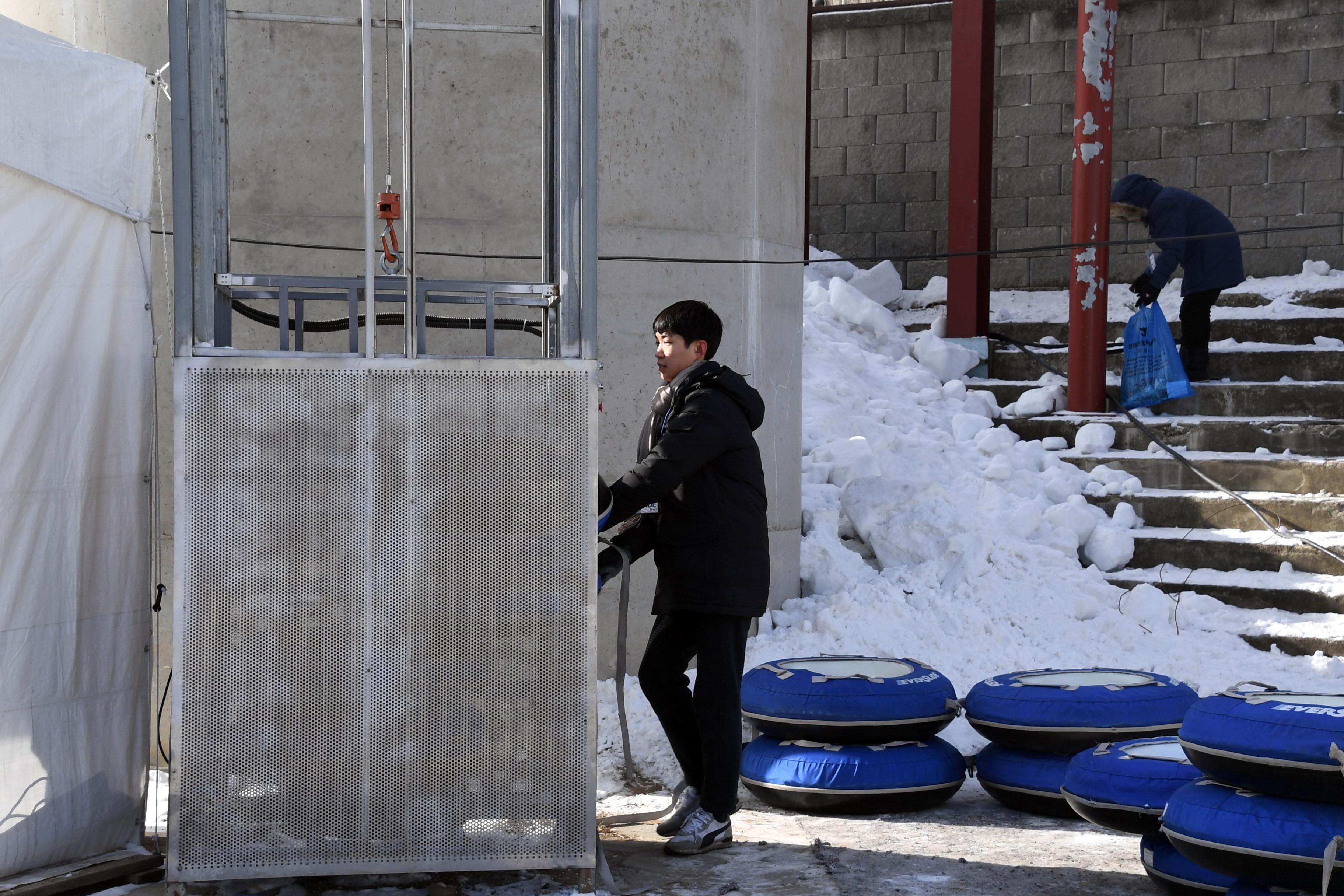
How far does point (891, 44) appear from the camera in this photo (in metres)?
12.2

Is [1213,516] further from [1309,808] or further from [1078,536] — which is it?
[1309,808]

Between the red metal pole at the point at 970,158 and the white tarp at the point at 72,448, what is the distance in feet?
23.1

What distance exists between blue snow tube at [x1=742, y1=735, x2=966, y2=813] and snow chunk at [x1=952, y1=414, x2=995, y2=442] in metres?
3.91

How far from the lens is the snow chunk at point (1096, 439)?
27.5 feet

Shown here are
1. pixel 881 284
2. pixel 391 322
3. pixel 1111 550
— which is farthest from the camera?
pixel 881 284

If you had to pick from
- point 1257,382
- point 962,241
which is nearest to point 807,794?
point 1257,382

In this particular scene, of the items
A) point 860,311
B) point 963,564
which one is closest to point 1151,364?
point 963,564

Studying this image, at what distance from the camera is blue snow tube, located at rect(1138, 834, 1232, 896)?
3768mm

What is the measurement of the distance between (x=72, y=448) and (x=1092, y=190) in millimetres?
6985

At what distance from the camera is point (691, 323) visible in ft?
14.2

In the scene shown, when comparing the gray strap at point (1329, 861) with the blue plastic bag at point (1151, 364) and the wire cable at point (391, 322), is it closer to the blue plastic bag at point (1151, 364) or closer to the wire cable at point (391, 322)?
the wire cable at point (391, 322)

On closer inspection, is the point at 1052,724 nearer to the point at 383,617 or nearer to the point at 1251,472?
the point at 383,617

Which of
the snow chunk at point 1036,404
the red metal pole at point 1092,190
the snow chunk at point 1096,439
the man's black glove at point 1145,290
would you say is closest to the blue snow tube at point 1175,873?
the snow chunk at point 1096,439

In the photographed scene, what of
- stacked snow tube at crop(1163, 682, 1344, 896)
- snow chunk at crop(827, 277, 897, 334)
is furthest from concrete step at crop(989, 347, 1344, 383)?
stacked snow tube at crop(1163, 682, 1344, 896)
